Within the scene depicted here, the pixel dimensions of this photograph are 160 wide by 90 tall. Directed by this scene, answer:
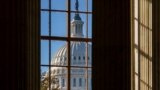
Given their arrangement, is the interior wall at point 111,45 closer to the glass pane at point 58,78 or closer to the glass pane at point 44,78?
the glass pane at point 58,78

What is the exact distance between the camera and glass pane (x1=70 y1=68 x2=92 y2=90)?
2016 cm

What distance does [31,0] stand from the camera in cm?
1916

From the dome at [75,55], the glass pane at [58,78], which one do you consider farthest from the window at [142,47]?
the glass pane at [58,78]

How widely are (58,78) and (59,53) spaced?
66 cm

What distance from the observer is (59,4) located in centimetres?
2038

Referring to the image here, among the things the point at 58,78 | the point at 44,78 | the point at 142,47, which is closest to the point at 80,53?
the point at 58,78

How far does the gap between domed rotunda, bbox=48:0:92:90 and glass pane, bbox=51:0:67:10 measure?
33cm

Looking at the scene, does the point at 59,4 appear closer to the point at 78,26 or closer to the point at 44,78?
the point at 78,26

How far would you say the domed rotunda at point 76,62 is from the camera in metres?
20.1

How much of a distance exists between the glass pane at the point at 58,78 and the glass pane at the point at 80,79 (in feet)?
0.62

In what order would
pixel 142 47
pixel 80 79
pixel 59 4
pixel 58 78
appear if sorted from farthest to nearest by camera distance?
pixel 59 4
pixel 80 79
pixel 58 78
pixel 142 47

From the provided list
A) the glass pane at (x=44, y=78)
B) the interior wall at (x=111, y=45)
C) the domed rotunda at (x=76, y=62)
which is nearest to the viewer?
the interior wall at (x=111, y=45)

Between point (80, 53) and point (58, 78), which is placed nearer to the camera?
point (58, 78)

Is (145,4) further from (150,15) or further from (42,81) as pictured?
(42,81)
